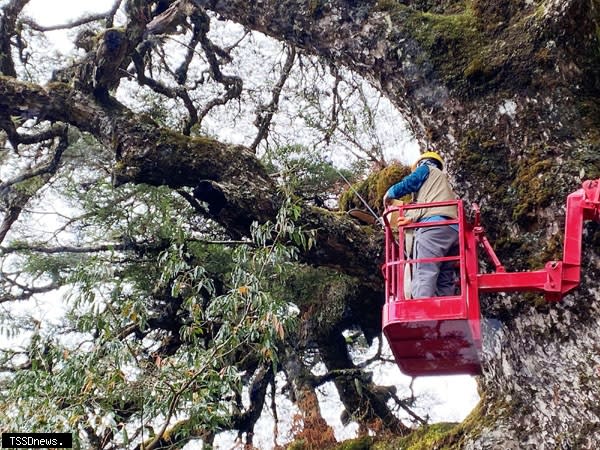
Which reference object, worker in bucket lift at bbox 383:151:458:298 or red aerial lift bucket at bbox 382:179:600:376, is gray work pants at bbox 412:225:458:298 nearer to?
worker in bucket lift at bbox 383:151:458:298

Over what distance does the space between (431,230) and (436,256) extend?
159 millimetres

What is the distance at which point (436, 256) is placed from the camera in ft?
11.2

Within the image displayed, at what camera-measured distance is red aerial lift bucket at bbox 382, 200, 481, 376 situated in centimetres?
305

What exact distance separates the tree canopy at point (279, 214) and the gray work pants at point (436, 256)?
62 cm

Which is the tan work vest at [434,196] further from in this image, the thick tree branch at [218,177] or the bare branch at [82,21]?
the bare branch at [82,21]

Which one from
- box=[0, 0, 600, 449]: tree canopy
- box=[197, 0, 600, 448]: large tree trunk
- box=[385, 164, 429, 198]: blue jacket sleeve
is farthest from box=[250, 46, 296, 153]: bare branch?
box=[385, 164, 429, 198]: blue jacket sleeve

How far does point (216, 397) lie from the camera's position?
4215 millimetres

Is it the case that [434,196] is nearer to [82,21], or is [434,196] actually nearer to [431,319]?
[431,319]

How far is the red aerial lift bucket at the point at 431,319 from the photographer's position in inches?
120

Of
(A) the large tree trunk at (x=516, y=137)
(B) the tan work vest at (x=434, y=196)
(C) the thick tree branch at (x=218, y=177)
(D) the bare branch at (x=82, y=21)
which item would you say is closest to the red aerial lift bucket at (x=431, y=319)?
(B) the tan work vest at (x=434, y=196)

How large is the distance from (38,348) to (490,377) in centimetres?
290

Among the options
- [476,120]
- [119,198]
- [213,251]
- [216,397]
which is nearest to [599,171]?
[476,120]

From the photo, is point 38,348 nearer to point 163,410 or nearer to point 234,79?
point 163,410

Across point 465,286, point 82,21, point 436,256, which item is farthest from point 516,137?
point 82,21
